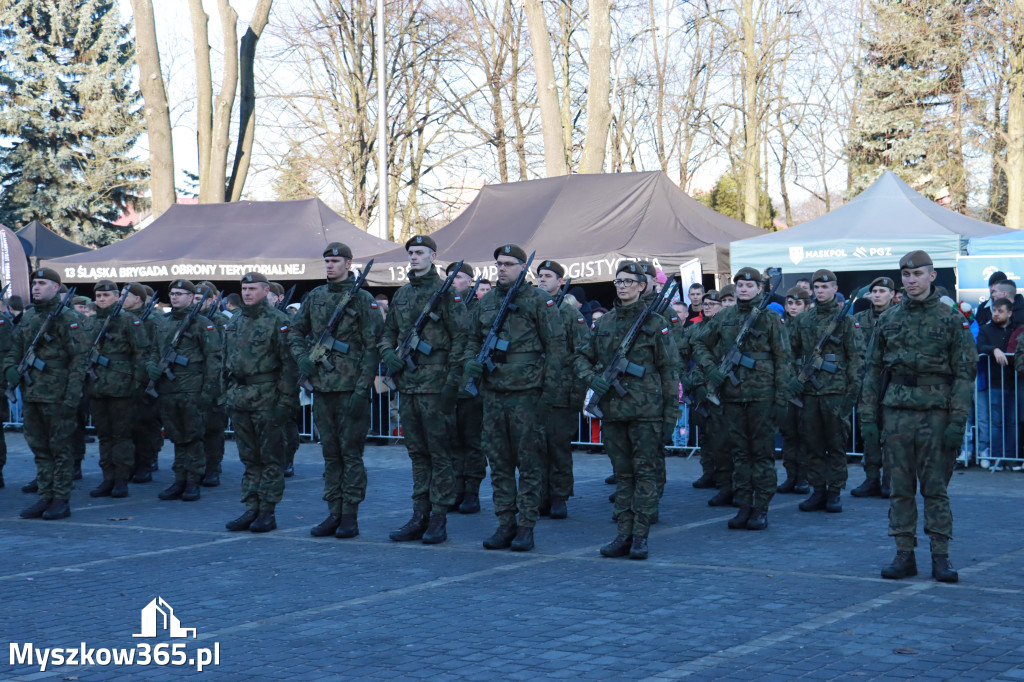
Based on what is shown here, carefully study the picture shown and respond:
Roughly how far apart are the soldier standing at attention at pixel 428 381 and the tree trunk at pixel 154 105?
18222 mm

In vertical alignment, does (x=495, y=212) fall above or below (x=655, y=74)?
below

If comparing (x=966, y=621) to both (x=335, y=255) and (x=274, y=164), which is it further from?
(x=274, y=164)

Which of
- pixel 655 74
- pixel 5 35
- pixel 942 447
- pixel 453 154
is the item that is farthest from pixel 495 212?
pixel 5 35

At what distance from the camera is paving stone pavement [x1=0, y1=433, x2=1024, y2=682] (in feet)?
18.9

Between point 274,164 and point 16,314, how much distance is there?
2331cm

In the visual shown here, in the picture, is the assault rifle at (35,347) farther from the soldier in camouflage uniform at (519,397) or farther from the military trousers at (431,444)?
the soldier in camouflage uniform at (519,397)

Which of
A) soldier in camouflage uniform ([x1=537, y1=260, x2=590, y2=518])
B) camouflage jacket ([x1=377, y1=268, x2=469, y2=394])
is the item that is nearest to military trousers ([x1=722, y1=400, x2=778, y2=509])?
soldier in camouflage uniform ([x1=537, y1=260, x2=590, y2=518])

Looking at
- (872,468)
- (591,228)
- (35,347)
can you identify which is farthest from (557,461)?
(591,228)

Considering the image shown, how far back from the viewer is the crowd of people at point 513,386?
784 cm

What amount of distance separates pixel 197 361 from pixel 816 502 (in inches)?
245

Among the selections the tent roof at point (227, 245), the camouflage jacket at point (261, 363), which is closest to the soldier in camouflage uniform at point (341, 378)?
the camouflage jacket at point (261, 363)

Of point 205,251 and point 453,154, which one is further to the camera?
point 453,154

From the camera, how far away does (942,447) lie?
7664 millimetres

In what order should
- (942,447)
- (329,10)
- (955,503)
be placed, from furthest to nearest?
(329,10) → (955,503) → (942,447)
